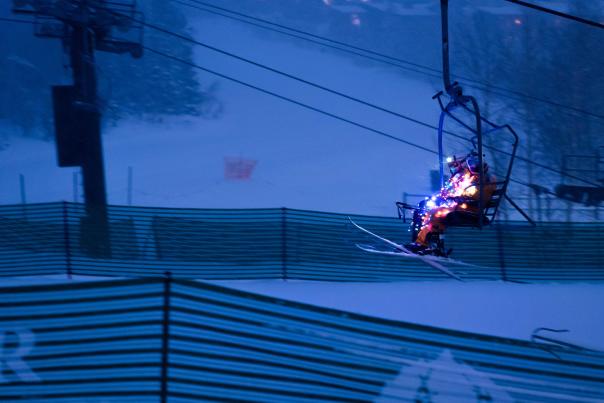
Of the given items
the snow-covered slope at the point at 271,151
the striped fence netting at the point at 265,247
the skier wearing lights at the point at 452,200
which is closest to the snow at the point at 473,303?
the striped fence netting at the point at 265,247

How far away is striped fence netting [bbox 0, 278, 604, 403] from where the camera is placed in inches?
141

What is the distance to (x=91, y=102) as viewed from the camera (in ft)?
39.6

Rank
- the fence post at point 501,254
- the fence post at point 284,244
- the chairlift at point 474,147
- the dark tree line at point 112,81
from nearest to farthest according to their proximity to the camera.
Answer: the chairlift at point 474,147 → the fence post at point 284,244 → the fence post at point 501,254 → the dark tree line at point 112,81

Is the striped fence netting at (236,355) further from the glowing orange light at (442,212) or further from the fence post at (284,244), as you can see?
the fence post at (284,244)

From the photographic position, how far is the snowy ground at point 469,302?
312 inches

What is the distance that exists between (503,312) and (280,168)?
38974mm

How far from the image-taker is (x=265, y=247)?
1098 cm

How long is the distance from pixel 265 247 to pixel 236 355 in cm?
722

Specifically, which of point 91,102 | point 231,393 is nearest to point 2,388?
point 231,393

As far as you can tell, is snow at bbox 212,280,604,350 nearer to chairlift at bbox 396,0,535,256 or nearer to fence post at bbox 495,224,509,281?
fence post at bbox 495,224,509,281

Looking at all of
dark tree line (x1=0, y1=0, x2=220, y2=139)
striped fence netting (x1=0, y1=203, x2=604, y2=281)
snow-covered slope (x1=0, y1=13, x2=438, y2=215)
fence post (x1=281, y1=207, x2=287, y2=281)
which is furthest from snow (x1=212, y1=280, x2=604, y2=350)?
dark tree line (x1=0, y1=0, x2=220, y2=139)

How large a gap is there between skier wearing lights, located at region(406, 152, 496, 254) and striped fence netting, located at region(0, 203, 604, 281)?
2.51 m

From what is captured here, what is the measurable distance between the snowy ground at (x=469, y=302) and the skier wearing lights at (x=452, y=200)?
1.11m

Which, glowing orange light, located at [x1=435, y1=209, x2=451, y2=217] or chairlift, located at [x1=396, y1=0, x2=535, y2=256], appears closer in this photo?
chairlift, located at [x1=396, y1=0, x2=535, y2=256]
